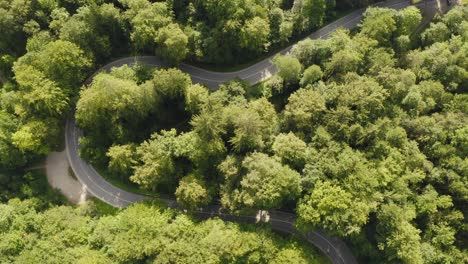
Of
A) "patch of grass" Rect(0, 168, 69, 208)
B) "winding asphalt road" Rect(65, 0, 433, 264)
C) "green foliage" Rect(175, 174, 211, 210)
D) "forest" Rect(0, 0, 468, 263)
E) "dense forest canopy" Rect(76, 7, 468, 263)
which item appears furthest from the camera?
"patch of grass" Rect(0, 168, 69, 208)

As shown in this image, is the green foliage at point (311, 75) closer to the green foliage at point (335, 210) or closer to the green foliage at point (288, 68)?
the green foliage at point (288, 68)

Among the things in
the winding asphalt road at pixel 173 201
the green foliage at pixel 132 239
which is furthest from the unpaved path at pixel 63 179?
the green foliage at pixel 132 239

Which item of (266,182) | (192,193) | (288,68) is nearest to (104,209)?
(192,193)

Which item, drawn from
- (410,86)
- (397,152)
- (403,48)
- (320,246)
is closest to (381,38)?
(403,48)

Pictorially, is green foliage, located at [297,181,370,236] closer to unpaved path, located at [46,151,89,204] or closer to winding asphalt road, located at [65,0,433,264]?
winding asphalt road, located at [65,0,433,264]

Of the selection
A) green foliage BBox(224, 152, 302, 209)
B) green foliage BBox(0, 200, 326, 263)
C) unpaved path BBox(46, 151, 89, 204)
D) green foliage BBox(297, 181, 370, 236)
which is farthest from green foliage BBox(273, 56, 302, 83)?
unpaved path BBox(46, 151, 89, 204)

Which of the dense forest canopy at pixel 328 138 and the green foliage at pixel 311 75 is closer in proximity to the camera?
the dense forest canopy at pixel 328 138
